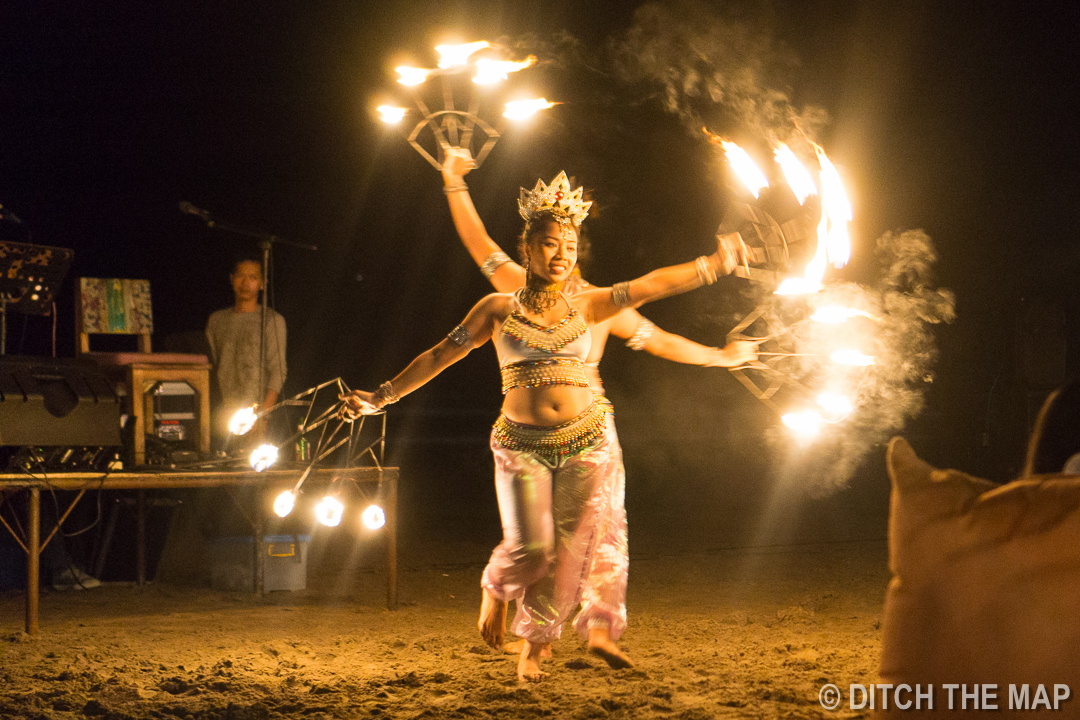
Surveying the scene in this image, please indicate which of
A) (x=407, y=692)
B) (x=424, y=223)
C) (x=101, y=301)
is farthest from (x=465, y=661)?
(x=424, y=223)

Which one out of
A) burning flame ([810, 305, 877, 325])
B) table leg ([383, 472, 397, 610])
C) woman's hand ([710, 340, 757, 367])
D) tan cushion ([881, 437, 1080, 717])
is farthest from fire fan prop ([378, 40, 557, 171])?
tan cushion ([881, 437, 1080, 717])

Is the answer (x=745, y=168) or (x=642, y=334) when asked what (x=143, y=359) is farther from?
(x=745, y=168)

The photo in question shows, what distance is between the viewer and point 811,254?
394cm

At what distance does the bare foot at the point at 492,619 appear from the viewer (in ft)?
12.9

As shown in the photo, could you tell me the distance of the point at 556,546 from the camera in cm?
377

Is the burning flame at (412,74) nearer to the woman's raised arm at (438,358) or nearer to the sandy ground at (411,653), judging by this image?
the woman's raised arm at (438,358)

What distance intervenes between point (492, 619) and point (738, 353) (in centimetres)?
155

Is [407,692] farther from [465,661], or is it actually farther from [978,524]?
[978,524]

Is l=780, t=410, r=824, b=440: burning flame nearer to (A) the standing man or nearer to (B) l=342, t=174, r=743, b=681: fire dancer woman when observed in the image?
(B) l=342, t=174, r=743, b=681: fire dancer woman

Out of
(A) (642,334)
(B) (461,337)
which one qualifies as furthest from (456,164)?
(A) (642,334)

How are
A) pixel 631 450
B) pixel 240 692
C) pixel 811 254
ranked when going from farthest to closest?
pixel 631 450 < pixel 811 254 < pixel 240 692

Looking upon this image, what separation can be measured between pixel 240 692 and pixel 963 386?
12.4 metres

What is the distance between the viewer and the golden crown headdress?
3824mm
